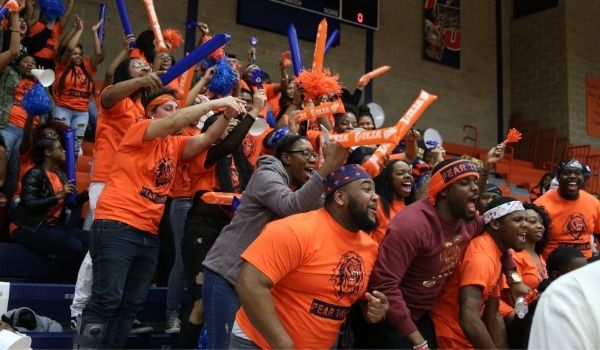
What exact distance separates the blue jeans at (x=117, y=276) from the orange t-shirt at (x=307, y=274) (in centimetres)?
84

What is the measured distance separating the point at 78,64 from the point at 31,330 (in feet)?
10.7

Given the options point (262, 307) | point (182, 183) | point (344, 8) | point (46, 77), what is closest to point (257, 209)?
point (262, 307)

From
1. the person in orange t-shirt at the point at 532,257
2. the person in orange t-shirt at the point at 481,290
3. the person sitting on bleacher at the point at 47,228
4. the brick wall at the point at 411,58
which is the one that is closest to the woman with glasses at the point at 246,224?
the person in orange t-shirt at the point at 481,290

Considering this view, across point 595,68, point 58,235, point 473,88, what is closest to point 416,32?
point 473,88

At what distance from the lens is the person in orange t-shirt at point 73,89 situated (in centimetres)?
625

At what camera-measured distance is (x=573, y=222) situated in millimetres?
5531

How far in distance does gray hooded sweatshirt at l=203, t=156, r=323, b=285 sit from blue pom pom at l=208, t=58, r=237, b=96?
173cm

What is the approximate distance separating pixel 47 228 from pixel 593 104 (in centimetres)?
1234

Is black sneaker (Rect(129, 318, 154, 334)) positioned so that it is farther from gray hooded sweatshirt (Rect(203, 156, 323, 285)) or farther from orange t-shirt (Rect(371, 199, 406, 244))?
orange t-shirt (Rect(371, 199, 406, 244))

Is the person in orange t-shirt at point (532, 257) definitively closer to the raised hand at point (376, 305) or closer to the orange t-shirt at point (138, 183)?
the raised hand at point (376, 305)

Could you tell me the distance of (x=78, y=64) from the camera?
6699 mm

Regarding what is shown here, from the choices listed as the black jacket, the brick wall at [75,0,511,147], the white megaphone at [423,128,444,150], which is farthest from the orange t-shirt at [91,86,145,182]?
the brick wall at [75,0,511,147]

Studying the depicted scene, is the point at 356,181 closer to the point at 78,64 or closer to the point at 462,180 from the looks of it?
the point at 462,180

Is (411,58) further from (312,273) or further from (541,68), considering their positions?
(312,273)
